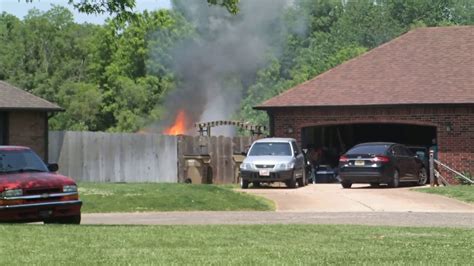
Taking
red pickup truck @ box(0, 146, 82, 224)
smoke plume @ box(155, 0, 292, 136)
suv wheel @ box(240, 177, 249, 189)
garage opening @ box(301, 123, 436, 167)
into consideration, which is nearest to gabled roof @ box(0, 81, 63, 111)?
suv wheel @ box(240, 177, 249, 189)

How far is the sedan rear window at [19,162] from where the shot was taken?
19.2 m

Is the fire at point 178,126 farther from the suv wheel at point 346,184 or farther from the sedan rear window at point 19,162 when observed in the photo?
the sedan rear window at point 19,162

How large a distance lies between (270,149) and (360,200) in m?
7.24

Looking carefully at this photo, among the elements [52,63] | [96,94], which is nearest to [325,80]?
[96,94]

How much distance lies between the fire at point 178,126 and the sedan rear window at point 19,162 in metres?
33.0

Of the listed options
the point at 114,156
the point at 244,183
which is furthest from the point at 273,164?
the point at 114,156

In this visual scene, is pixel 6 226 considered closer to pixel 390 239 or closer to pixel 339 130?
pixel 390 239

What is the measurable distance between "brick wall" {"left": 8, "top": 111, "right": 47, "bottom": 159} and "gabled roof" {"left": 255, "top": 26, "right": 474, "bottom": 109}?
25.1 feet

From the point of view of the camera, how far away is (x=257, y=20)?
5869cm

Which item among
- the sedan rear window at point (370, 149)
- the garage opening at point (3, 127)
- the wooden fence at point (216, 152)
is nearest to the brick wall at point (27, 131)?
the garage opening at point (3, 127)

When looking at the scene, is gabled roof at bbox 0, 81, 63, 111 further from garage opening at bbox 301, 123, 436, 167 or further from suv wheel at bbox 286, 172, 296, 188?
garage opening at bbox 301, 123, 436, 167

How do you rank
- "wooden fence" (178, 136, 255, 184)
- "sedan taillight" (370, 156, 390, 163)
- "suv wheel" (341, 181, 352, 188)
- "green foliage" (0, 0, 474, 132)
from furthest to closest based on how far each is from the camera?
"green foliage" (0, 0, 474, 132), "wooden fence" (178, 136, 255, 184), "suv wheel" (341, 181, 352, 188), "sedan taillight" (370, 156, 390, 163)

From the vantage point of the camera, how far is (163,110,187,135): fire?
54766 millimetres

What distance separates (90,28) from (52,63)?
40.8 ft
